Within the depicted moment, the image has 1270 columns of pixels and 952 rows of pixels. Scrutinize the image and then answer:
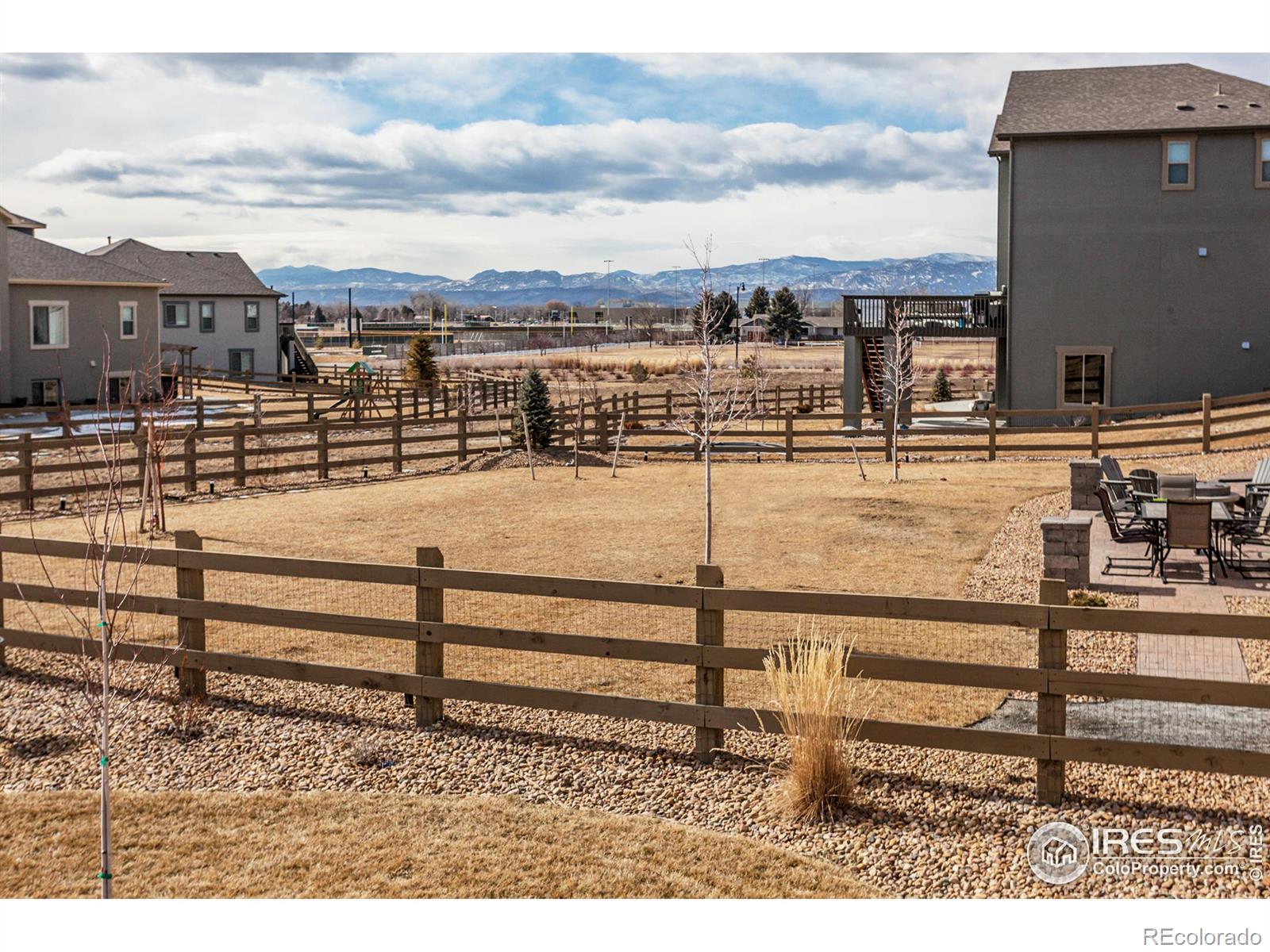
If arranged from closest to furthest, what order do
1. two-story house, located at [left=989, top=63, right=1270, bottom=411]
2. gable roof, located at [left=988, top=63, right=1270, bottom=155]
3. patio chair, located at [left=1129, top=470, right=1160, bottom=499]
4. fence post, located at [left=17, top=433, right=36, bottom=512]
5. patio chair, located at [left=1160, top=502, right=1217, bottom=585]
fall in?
1. patio chair, located at [left=1160, top=502, right=1217, bottom=585]
2. patio chair, located at [left=1129, top=470, right=1160, bottom=499]
3. fence post, located at [left=17, top=433, right=36, bottom=512]
4. two-story house, located at [left=989, top=63, right=1270, bottom=411]
5. gable roof, located at [left=988, top=63, right=1270, bottom=155]

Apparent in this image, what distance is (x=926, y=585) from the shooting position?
12.5 meters

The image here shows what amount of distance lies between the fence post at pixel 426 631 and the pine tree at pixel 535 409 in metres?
18.0

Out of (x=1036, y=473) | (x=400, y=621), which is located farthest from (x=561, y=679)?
(x=1036, y=473)

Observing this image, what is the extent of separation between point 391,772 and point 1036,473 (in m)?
17.6

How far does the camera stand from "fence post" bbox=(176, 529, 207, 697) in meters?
7.89

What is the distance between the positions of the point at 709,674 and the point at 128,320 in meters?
37.4

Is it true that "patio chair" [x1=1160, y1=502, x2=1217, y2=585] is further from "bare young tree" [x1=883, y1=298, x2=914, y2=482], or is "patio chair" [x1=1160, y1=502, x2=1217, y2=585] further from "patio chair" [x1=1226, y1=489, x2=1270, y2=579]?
"bare young tree" [x1=883, y1=298, x2=914, y2=482]

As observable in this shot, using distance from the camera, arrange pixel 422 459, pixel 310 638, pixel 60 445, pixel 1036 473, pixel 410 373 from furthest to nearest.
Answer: pixel 410 373
pixel 422 459
pixel 1036 473
pixel 60 445
pixel 310 638

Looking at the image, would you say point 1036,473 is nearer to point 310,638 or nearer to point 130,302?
point 310,638

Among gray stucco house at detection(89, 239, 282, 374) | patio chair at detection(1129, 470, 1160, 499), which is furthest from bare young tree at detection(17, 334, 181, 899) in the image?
gray stucco house at detection(89, 239, 282, 374)

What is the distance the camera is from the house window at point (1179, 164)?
29.8 metres

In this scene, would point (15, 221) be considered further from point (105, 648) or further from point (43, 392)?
point (105, 648)

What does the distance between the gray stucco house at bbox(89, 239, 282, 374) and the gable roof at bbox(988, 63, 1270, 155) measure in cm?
3602

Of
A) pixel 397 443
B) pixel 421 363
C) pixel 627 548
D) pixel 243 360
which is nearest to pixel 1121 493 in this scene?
pixel 627 548
